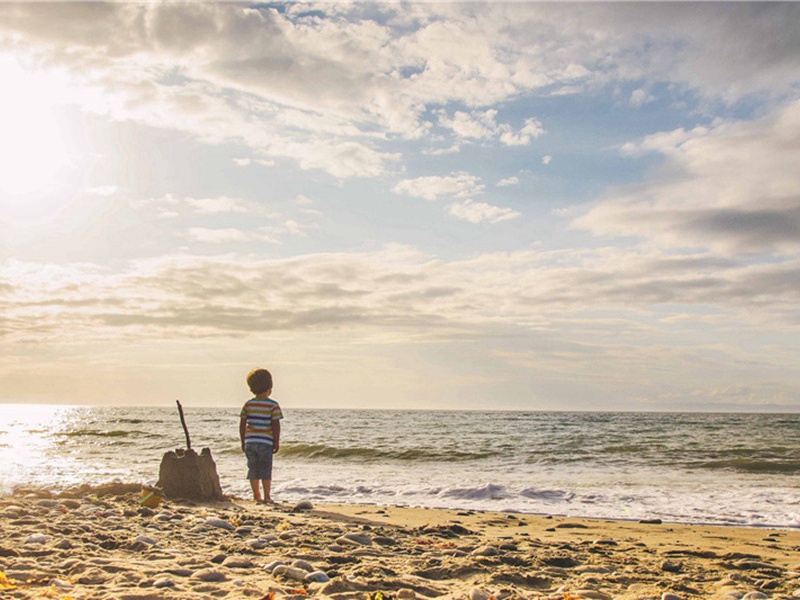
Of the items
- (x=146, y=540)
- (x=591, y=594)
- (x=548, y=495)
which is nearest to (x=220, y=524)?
(x=146, y=540)

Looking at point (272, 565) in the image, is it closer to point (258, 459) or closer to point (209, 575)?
point (209, 575)

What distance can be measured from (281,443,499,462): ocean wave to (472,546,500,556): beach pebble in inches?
531

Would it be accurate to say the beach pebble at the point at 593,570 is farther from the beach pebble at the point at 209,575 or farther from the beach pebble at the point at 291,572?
Answer: the beach pebble at the point at 209,575

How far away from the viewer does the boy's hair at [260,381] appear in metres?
9.27

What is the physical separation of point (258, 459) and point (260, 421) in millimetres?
577

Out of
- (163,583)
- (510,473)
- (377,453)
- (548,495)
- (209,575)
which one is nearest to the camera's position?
(163,583)

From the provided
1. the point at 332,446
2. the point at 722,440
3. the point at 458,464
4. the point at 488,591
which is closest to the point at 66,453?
the point at 332,446

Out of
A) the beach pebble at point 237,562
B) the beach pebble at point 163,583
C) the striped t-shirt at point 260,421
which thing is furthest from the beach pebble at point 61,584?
the striped t-shirt at point 260,421

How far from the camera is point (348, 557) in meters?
5.07

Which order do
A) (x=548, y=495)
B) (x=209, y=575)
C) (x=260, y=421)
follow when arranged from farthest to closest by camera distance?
(x=548, y=495) → (x=260, y=421) → (x=209, y=575)

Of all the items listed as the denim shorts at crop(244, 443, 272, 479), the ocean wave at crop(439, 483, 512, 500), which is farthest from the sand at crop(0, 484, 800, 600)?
the ocean wave at crop(439, 483, 512, 500)

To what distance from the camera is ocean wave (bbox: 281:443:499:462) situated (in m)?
19.4

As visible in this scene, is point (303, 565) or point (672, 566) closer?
point (303, 565)

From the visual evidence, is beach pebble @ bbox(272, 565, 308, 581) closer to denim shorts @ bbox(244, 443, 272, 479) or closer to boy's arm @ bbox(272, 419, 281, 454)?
boy's arm @ bbox(272, 419, 281, 454)
